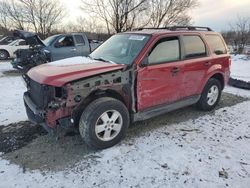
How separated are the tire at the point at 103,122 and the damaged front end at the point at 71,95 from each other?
0.46ft

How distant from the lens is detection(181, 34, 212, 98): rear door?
16.5 feet

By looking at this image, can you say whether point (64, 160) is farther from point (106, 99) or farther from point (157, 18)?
point (157, 18)

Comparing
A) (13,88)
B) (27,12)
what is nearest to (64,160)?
(13,88)

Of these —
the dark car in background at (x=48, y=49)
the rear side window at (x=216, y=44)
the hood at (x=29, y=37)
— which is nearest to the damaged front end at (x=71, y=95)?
the rear side window at (x=216, y=44)

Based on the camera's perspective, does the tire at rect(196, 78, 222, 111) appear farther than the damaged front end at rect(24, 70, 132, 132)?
Yes

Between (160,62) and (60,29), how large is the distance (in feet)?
101

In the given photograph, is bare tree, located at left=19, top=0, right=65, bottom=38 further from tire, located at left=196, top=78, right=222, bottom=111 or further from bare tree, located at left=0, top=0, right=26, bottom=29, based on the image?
tire, located at left=196, top=78, right=222, bottom=111

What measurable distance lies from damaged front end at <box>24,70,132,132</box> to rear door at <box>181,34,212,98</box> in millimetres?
1428

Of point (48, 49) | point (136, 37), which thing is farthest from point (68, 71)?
point (48, 49)

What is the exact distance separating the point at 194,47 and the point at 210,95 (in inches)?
49.9

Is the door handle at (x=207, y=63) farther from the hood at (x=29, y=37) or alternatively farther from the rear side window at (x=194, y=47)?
the hood at (x=29, y=37)

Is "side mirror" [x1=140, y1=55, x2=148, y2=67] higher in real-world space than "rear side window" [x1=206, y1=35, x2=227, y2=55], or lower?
lower

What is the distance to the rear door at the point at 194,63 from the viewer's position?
5.03 meters

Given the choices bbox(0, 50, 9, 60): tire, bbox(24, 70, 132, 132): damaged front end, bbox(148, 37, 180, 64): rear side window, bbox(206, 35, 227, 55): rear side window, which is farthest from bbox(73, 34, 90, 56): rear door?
bbox(0, 50, 9, 60): tire
